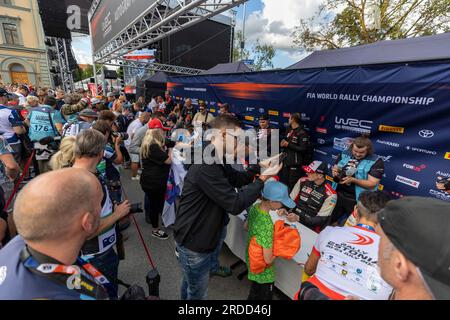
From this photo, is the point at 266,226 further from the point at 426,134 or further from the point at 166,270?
the point at 426,134

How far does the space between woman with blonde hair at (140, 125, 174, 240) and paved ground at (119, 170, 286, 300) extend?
0.27 meters

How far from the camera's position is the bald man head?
820mm

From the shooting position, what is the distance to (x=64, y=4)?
19125 mm

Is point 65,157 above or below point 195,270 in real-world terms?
above

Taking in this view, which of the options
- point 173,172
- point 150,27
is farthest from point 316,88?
point 150,27

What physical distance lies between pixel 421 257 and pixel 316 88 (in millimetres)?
4112

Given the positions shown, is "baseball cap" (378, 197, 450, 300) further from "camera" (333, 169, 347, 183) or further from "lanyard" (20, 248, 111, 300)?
"camera" (333, 169, 347, 183)

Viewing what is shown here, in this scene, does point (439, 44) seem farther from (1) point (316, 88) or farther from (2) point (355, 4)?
(2) point (355, 4)

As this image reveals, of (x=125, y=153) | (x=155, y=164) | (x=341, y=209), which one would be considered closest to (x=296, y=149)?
(x=341, y=209)

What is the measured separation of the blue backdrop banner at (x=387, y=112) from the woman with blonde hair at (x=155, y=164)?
2.98 metres

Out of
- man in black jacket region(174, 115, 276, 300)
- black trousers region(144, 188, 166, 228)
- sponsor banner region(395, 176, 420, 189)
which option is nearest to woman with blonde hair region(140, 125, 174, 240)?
black trousers region(144, 188, 166, 228)

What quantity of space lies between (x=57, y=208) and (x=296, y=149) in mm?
4070

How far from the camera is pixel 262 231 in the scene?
1.76 meters

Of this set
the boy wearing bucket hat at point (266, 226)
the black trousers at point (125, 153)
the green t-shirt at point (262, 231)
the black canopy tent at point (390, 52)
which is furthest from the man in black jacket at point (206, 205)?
the black trousers at point (125, 153)
